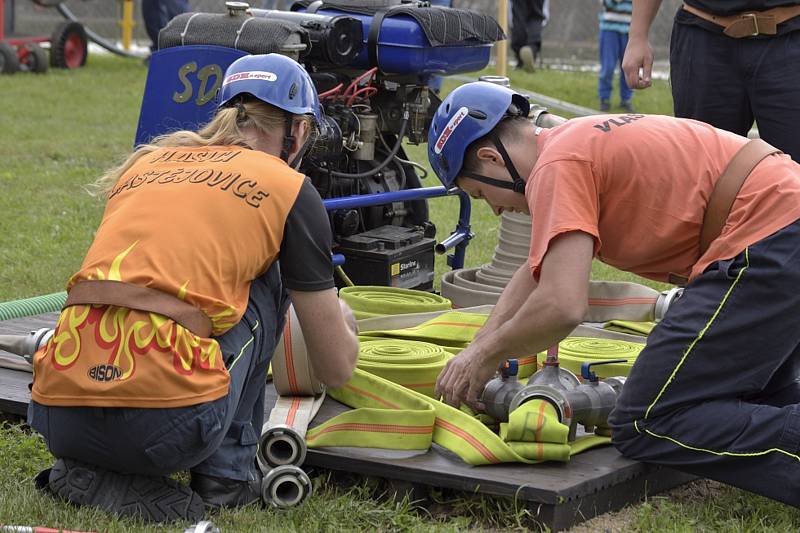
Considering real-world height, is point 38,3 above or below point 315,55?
below

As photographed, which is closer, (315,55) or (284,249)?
(284,249)

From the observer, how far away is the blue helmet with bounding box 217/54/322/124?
3652 mm

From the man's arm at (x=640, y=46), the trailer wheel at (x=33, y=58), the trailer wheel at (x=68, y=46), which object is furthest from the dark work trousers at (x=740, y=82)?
the trailer wheel at (x=68, y=46)

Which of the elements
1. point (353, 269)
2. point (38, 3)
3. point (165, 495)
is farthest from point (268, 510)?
point (38, 3)

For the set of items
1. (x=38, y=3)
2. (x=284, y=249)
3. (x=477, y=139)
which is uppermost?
(x=477, y=139)

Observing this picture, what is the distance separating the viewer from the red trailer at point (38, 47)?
14406 millimetres

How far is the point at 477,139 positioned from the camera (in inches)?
147

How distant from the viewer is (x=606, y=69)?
45.0 feet

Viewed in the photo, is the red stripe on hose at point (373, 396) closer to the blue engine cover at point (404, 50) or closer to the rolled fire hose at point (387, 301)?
the rolled fire hose at point (387, 301)

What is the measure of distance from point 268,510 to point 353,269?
2.30m

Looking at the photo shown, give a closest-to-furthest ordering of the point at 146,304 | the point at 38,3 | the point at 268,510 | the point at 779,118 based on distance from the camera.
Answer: the point at 146,304, the point at 268,510, the point at 779,118, the point at 38,3

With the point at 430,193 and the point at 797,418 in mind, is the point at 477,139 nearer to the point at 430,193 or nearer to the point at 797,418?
the point at 797,418

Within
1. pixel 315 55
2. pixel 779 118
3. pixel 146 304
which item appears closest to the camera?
pixel 146 304

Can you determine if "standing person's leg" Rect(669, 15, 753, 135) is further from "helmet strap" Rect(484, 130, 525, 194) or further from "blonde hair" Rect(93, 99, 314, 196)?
"blonde hair" Rect(93, 99, 314, 196)
